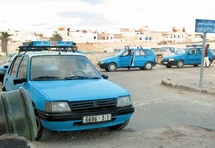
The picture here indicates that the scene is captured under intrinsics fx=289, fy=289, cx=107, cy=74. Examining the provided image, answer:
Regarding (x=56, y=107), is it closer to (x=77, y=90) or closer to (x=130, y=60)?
(x=77, y=90)

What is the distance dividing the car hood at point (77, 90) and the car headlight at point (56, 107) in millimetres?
78

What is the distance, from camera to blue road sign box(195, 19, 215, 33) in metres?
9.75

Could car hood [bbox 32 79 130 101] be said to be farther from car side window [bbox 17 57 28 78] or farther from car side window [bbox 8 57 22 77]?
car side window [bbox 8 57 22 77]

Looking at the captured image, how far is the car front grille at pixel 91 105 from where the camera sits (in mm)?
4504

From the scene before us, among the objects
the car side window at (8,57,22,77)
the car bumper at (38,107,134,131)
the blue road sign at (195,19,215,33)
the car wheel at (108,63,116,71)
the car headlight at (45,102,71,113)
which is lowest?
the car wheel at (108,63,116,71)

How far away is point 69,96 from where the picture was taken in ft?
14.9

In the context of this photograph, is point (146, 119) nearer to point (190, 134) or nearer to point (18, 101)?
point (190, 134)

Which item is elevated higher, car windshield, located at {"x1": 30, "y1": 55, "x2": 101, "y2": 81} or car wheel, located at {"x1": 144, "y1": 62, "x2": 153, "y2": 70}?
car windshield, located at {"x1": 30, "y1": 55, "x2": 101, "y2": 81}

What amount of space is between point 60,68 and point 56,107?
134 cm

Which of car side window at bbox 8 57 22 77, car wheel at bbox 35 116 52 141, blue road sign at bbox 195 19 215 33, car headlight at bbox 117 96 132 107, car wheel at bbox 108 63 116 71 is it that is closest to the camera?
car wheel at bbox 35 116 52 141

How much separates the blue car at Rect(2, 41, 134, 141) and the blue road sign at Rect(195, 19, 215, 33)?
5.27 meters

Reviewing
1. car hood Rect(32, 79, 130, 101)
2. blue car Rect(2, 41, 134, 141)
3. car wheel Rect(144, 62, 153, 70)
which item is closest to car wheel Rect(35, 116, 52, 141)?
blue car Rect(2, 41, 134, 141)

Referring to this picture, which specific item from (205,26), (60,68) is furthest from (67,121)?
(205,26)

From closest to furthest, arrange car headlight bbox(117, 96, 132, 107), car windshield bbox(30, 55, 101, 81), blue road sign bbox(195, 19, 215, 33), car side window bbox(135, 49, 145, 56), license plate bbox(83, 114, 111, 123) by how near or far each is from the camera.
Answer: license plate bbox(83, 114, 111, 123)
car headlight bbox(117, 96, 132, 107)
car windshield bbox(30, 55, 101, 81)
blue road sign bbox(195, 19, 215, 33)
car side window bbox(135, 49, 145, 56)
